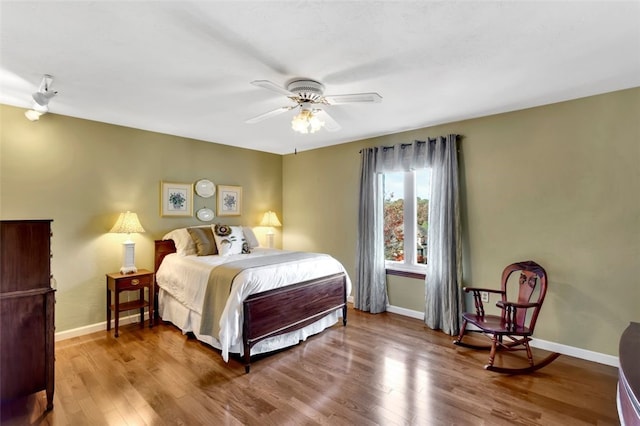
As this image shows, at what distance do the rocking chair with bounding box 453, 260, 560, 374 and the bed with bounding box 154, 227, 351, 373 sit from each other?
1507mm

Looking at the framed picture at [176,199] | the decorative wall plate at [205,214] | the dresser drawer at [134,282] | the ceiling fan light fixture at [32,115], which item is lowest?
the dresser drawer at [134,282]

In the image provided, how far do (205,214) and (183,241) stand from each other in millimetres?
741

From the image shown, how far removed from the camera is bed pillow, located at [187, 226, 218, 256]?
381 centimetres

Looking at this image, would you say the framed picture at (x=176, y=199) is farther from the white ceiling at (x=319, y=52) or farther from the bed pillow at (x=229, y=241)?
the white ceiling at (x=319, y=52)

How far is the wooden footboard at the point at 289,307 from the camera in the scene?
273 centimetres

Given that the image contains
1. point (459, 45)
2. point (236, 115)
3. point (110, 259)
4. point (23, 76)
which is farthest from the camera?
point (110, 259)

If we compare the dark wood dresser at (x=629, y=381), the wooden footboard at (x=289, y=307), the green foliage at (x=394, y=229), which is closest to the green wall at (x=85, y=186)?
the wooden footboard at (x=289, y=307)

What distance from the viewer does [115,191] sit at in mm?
3693

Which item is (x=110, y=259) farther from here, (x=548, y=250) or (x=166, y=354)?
(x=548, y=250)

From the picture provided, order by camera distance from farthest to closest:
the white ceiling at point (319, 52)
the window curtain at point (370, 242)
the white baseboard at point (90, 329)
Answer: the window curtain at point (370, 242) → the white baseboard at point (90, 329) → the white ceiling at point (319, 52)

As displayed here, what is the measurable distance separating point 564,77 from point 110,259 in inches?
191

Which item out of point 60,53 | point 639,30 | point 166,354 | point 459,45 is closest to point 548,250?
point 639,30

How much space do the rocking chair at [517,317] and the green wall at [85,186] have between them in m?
3.78

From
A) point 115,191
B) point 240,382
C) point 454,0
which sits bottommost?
point 240,382
